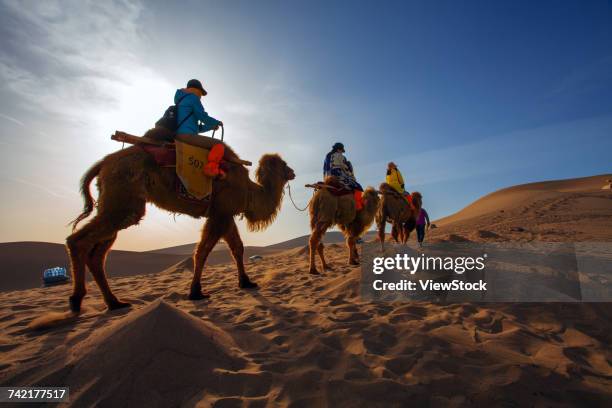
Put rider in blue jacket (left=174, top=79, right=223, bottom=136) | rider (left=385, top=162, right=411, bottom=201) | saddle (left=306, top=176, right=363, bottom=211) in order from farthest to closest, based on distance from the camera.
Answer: rider (left=385, top=162, right=411, bottom=201)
saddle (left=306, top=176, right=363, bottom=211)
rider in blue jacket (left=174, top=79, right=223, bottom=136)

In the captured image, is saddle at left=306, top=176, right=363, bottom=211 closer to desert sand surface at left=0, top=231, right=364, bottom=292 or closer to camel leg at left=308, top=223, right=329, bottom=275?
camel leg at left=308, top=223, right=329, bottom=275

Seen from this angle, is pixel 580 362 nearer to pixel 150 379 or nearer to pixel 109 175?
pixel 150 379

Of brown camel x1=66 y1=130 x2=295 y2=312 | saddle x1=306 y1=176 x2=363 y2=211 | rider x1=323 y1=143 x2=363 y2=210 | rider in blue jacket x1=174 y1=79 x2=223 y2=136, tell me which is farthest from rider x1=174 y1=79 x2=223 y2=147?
rider x1=323 y1=143 x2=363 y2=210

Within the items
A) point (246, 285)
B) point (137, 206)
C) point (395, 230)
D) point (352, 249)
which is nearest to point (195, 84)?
point (137, 206)

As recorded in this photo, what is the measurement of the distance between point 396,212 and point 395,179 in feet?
4.07

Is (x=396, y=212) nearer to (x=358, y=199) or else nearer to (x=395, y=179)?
(x=395, y=179)

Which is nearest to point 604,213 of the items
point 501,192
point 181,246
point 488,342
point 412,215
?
point 412,215

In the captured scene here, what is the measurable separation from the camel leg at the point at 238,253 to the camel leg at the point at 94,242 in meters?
1.89

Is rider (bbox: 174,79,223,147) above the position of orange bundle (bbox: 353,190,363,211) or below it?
above

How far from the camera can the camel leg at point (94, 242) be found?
4.24 m

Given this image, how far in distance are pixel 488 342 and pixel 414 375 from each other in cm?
108

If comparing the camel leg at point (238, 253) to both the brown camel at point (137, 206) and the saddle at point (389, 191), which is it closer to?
the brown camel at point (137, 206)

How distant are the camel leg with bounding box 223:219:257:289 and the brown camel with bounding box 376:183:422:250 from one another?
5.67 meters

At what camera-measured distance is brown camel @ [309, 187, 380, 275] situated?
821 centimetres
